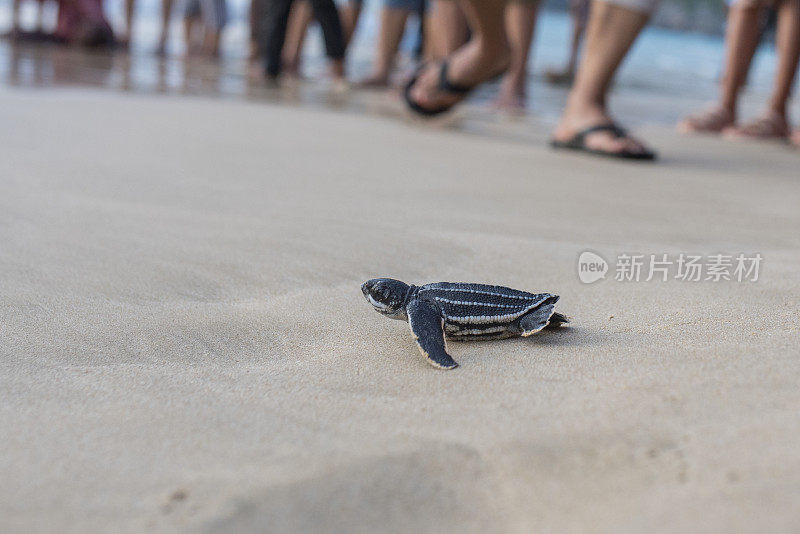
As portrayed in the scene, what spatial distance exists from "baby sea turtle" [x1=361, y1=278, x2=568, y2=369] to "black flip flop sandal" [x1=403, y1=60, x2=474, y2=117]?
2.68 meters

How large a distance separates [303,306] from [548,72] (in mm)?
6685

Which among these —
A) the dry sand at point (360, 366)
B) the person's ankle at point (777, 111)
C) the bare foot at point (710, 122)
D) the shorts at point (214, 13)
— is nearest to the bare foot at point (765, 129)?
the person's ankle at point (777, 111)

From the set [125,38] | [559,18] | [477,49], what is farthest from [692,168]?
[559,18]

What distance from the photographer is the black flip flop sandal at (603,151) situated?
10.3 ft

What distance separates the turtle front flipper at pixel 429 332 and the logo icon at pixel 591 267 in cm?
48

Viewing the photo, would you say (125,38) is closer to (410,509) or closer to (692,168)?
(692,168)

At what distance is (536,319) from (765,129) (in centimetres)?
355

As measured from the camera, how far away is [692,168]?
123 inches

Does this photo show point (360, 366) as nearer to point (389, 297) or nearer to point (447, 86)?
point (389, 297)

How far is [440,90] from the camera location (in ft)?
12.7

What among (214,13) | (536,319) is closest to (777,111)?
(536,319)

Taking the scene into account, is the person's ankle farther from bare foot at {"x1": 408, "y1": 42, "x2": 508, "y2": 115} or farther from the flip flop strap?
the flip flop strap

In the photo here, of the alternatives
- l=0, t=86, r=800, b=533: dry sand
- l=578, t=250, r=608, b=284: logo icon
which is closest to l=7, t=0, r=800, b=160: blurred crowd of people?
l=0, t=86, r=800, b=533: dry sand

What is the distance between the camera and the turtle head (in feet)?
4.28
